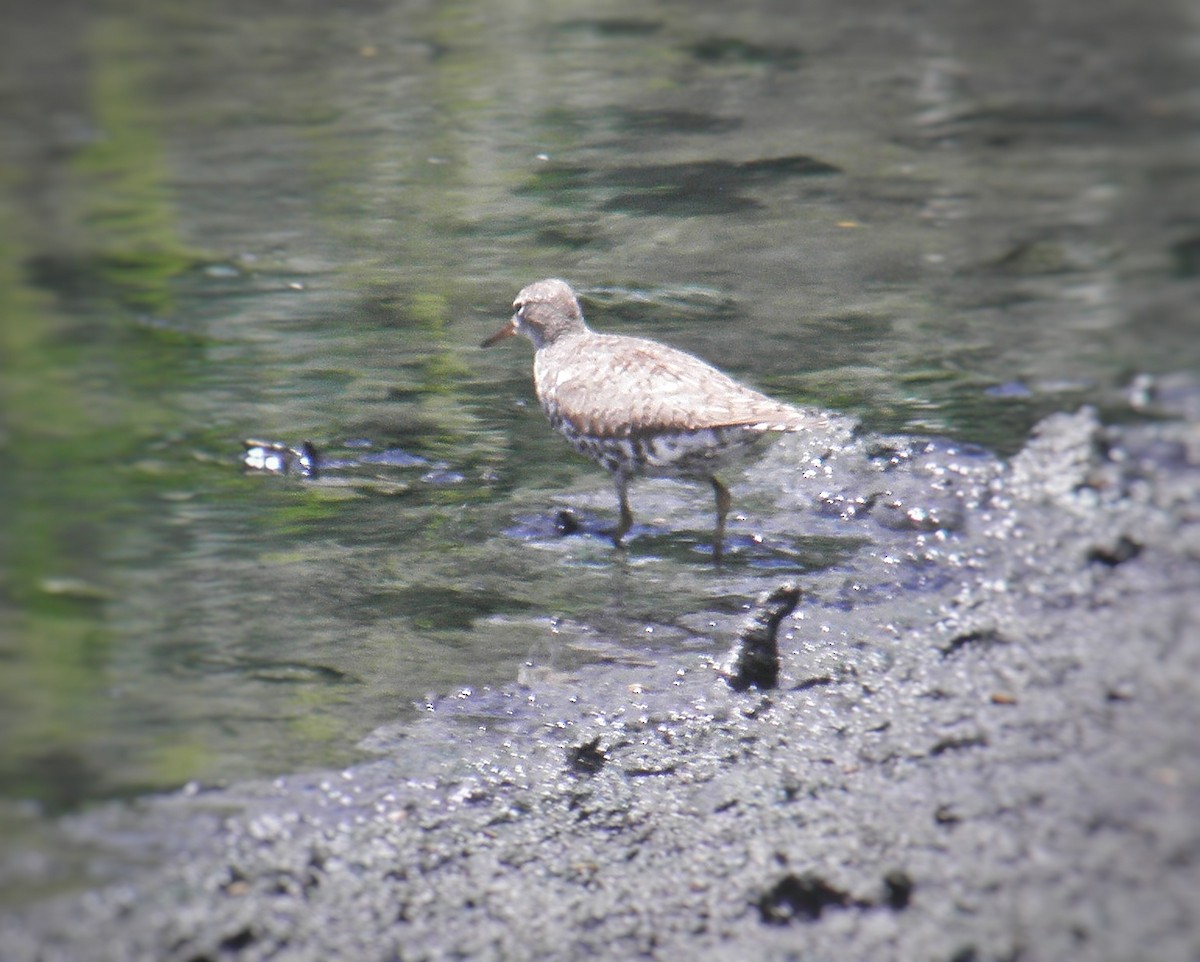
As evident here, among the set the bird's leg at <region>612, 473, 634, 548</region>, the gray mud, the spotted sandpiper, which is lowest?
the gray mud

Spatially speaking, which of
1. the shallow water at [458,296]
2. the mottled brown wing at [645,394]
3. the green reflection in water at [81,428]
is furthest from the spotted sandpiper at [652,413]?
the green reflection in water at [81,428]

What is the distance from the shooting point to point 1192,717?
3.56m

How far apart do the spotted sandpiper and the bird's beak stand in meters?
0.67

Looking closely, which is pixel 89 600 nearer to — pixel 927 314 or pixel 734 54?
pixel 927 314

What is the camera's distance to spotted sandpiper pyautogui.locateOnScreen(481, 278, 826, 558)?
5410 millimetres

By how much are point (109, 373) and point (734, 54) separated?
21.4 ft

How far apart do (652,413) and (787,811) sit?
2155mm

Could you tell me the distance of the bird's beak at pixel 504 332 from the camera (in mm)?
6945

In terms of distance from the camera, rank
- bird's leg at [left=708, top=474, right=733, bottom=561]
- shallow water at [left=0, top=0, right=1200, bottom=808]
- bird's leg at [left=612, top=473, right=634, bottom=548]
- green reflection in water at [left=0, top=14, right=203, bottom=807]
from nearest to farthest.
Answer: green reflection in water at [left=0, top=14, right=203, bottom=807] → shallow water at [left=0, top=0, right=1200, bottom=808] → bird's leg at [left=708, top=474, right=733, bottom=561] → bird's leg at [left=612, top=473, right=634, bottom=548]

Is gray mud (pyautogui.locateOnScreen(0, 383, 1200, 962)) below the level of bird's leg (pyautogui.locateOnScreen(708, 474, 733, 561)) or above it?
below

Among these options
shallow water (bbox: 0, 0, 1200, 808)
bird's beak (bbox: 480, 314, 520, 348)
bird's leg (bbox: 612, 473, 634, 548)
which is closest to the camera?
shallow water (bbox: 0, 0, 1200, 808)

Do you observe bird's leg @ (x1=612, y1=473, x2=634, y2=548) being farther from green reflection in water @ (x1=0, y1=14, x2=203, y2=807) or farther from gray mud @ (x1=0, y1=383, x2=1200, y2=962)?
green reflection in water @ (x1=0, y1=14, x2=203, y2=807)

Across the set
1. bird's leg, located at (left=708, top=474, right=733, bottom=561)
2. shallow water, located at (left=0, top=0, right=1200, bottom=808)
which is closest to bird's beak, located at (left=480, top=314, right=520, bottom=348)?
shallow water, located at (left=0, top=0, right=1200, bottom=808)

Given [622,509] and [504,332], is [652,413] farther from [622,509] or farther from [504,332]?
[504,332]
